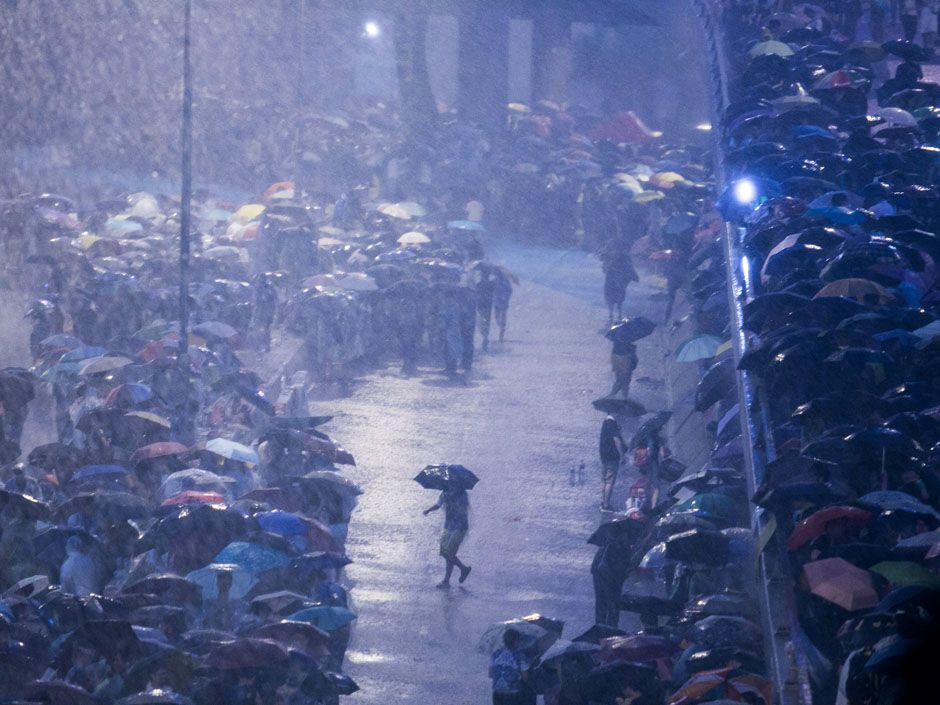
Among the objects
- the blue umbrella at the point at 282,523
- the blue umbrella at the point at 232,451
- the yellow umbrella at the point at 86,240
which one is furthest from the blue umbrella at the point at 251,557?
the yellow umbrella at the point at 86,240

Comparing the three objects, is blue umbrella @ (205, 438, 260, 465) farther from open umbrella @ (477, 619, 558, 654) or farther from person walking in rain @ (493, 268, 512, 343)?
person walking in rain @ (493, 268, 512, 343)

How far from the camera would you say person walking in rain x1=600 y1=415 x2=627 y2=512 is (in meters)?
13.8

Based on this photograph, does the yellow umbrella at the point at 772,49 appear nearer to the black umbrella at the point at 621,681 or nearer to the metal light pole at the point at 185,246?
the metal light pole at the point at 185,246

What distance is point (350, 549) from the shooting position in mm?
12781

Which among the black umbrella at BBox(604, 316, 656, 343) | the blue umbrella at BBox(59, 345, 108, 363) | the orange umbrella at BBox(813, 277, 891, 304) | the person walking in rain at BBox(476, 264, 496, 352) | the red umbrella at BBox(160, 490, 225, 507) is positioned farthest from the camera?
the person walking in rain at BBox(476, 264, 496, 352)

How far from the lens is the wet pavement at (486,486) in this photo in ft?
35.7

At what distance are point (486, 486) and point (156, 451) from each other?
13.9 ft

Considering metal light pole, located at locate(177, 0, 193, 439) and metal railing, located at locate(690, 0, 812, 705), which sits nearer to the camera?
metal railing, located at locate(690, 0, 812, 705)

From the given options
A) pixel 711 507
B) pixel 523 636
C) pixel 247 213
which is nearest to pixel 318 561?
pixel 523 636

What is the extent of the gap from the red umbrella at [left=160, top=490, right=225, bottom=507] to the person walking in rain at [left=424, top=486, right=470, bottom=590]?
7.21 feet

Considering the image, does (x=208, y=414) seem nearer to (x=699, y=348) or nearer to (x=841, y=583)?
(x=699, y=348)

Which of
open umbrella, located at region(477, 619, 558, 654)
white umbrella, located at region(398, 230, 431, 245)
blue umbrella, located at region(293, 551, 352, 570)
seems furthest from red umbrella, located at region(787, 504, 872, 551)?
white umbrella, located at region(398, 230, 431, 245)

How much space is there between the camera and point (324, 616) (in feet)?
28.5

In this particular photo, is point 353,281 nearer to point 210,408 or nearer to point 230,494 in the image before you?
point 210,408
